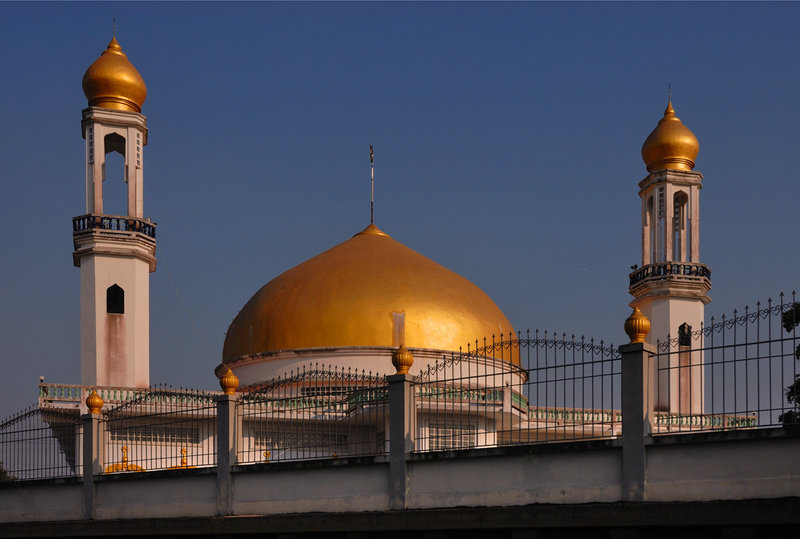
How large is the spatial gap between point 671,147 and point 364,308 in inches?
451

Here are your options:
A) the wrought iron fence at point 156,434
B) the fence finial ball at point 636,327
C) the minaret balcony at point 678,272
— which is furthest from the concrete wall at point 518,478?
the minaret balcony at point 678,272

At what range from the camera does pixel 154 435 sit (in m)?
23.2

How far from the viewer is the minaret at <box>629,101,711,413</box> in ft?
122

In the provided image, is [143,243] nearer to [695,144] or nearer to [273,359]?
[273,359]

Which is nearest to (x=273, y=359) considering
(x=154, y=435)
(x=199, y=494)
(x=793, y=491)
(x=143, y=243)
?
(x=143, y=243)

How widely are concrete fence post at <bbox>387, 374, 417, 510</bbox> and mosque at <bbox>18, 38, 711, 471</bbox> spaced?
52.2 feet

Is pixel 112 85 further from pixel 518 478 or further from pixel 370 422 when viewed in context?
pixel 518 478

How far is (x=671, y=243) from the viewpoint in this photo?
38.2 meters

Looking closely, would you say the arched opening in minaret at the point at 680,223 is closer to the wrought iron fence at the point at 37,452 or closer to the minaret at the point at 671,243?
the minaret at the point at 671,243

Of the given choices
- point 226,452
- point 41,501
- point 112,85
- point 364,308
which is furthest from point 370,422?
point 112,85

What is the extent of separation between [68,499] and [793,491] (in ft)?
38.2

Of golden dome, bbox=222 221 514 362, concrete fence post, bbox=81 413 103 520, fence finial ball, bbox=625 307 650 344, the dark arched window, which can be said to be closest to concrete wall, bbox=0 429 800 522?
concrete fence post, bbox=81 413 103 520

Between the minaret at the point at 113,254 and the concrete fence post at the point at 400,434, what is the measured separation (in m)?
18.4

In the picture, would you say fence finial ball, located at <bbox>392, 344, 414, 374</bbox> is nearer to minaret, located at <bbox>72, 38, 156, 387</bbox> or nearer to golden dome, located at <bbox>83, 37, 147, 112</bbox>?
minaret, located at <bbox>72, 38, 156, 387</bbox>
